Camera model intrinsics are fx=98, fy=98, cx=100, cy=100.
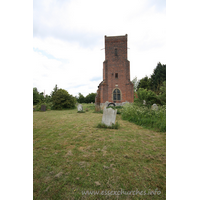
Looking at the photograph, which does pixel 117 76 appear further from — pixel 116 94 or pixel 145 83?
pixel 145 83

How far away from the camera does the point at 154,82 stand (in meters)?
29.1

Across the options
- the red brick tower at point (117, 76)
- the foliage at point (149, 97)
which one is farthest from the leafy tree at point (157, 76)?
the foliage at point (149, 97)

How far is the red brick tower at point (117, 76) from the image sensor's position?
16.6m

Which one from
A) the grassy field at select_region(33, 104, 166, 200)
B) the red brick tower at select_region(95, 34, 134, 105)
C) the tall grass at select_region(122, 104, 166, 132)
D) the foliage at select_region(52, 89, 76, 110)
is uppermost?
the red brick tower at select_region(95, 34, 134, 105)

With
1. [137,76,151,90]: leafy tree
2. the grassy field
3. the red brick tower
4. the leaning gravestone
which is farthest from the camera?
[137,76,151,90]: leafy tree

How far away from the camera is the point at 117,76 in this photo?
16.8m


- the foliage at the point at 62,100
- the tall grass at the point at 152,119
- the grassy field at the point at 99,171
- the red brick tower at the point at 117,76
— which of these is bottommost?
the grassy field at the point at 99,171

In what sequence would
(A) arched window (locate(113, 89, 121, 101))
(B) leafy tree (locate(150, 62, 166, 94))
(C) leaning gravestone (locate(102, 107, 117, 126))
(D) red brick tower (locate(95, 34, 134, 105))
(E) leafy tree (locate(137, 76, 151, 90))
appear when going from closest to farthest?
(C) leaning gravestone (locate(102, 107, 117, 126)) → (D) red brick tower (locate(95, 34, 134, 105)) → (A) arched window (locate(113, 89, 121, 101)) → (B) leafy tree (locate(150, 62, 166, 94)) → (E) leafy tree (locate(137, 76, 151, 90))

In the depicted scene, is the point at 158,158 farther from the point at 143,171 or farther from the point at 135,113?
the point at 135,113

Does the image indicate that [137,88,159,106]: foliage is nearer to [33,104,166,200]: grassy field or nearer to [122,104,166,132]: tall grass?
[122,104,166,132]: tall grass

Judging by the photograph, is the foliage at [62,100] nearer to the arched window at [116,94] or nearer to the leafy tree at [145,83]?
the arched window at [116,94]

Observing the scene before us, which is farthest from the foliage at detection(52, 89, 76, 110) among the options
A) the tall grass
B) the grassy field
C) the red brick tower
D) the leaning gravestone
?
the grassy field

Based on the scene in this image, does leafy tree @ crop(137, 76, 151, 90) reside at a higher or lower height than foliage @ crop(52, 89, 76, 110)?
higher

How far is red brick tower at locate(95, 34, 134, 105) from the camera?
1661 cm
